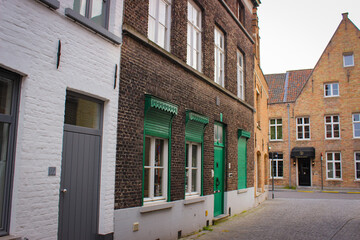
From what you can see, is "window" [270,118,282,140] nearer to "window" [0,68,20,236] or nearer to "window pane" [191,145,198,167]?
"window pane" [191,145,198,167]

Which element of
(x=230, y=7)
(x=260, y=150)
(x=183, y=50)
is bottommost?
(x=260, y=150)

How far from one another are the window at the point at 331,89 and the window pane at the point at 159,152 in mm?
26518

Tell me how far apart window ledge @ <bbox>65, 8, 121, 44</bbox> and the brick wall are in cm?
49

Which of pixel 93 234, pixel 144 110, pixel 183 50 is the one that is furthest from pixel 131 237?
pixel 183 50

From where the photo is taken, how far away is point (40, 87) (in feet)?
17.6

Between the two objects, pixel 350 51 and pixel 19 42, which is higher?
pixel 350 51

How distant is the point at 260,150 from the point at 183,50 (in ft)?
36.4

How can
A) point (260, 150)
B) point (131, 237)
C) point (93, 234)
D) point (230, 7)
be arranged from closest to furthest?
point (93, 234), point (131, 237), point (230, 7), point (260, 150)

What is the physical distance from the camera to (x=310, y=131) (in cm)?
3195

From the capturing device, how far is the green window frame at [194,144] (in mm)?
10055

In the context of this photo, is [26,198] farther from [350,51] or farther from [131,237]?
[350,51]

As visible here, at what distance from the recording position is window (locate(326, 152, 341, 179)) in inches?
1195

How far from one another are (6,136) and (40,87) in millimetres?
869

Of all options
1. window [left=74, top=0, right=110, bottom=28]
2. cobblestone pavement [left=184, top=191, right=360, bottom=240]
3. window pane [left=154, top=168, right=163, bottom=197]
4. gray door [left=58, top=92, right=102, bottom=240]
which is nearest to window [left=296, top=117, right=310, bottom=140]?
cobblestone pavement [left=184, top=191, right=360, bottom=240]
